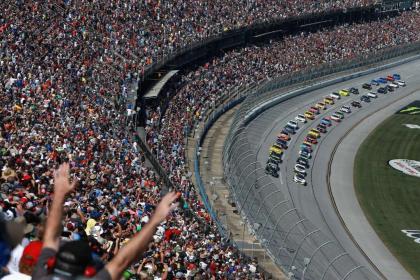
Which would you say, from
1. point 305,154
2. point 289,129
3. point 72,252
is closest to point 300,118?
point 289,129

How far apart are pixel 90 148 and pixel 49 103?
3.70 m

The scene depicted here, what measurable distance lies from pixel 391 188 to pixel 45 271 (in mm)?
53882

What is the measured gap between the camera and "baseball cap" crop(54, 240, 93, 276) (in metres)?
5.25

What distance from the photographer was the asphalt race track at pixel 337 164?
44812 mm

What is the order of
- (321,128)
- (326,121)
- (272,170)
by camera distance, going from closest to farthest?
(272,170), (321,128), (326,121)

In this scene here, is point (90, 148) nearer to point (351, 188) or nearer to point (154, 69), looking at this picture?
point (154, 69)

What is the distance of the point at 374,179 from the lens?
59.1m

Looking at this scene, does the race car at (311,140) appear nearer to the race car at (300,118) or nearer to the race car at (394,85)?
the race car at (300,118)

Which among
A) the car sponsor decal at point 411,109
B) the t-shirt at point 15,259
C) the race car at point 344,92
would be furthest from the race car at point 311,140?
the t-shirt at point 15,259

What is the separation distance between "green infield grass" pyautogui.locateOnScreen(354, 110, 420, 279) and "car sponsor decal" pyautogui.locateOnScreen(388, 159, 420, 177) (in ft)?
2.12

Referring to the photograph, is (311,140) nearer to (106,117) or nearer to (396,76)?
(106,117)

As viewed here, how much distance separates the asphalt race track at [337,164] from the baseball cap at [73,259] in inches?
1461

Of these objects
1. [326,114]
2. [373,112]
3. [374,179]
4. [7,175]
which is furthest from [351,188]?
[7,175]

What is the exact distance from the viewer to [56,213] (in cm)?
626
